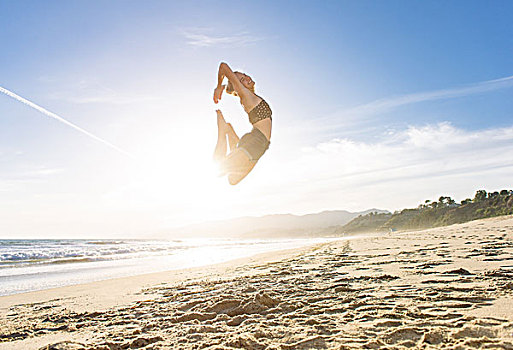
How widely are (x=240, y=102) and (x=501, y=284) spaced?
12.3 ft

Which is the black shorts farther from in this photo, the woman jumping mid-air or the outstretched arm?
the outstretched arm

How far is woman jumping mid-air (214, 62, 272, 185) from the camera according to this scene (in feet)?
15.4

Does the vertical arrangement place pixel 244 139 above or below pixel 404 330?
above

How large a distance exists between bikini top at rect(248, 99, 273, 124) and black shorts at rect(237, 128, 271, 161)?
152mm

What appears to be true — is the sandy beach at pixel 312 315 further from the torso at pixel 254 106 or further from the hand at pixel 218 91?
the hand at pixel 218 91

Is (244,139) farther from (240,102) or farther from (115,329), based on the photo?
(115,329)

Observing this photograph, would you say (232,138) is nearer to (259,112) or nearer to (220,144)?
(220,144)

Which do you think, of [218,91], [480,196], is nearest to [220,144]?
[218,91]

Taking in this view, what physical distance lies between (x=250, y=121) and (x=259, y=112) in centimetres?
19

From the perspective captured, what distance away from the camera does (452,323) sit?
2578mm

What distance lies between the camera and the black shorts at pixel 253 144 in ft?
15.4

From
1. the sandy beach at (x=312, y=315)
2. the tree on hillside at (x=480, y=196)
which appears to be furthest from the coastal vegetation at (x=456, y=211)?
the sandy beach at (x=312, y=315)

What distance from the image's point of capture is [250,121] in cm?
480

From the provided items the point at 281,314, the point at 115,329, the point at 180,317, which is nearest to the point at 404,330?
the point at 281,314
